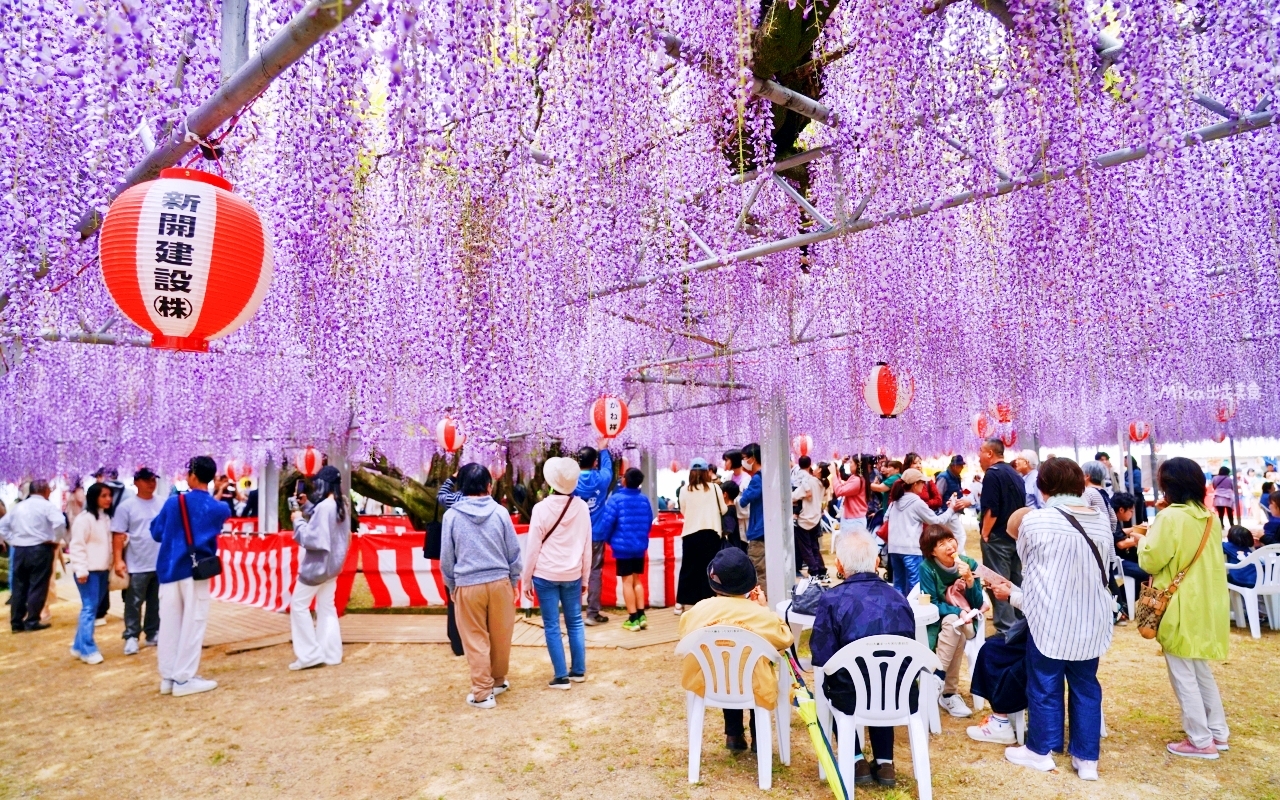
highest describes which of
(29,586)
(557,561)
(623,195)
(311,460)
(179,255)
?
(623,195)

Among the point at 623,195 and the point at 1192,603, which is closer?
the point at 1192,603

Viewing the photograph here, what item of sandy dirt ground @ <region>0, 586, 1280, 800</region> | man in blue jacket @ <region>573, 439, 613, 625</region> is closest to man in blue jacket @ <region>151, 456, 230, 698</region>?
sandy dirt ground @ <region>0, 586, 1280, 800</region>

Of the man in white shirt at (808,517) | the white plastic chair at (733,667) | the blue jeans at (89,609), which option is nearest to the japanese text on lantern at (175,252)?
the white plastic chair at (733,667)

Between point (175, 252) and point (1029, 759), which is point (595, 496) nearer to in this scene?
point (1029, 759)

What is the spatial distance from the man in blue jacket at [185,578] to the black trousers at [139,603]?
133 centimetres

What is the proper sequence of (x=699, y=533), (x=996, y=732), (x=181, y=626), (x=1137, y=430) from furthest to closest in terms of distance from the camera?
(x=1137, y=430)
(x=699, y=533)
(x=181, y=626)
(x=996, y=732)

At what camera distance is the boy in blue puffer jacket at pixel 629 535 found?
5.71 meters

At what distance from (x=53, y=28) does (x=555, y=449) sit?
28.0 feet

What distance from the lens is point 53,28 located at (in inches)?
112

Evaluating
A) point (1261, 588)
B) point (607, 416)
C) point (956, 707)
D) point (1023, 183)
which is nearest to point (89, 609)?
point (607, 416)

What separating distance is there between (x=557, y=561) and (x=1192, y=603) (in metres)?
2.96

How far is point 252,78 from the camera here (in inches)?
81.5

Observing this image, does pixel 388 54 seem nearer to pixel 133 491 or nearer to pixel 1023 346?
pixel 133 491

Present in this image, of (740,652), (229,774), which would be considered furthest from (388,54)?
(229,774)
